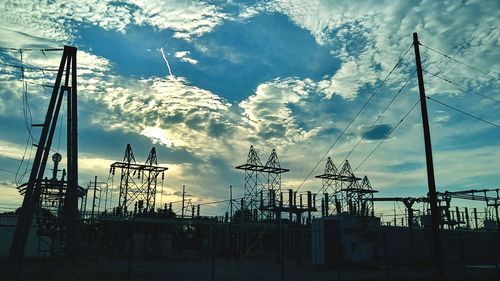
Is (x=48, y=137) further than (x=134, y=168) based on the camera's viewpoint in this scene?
No

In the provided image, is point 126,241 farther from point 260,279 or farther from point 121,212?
point 260,279

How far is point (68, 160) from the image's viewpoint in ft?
108

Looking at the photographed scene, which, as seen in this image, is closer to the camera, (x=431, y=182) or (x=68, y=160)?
(x=431, y=182)

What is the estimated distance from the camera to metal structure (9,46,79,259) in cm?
2902

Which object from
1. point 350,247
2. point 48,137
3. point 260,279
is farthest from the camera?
point 350,247

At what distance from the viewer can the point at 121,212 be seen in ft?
201

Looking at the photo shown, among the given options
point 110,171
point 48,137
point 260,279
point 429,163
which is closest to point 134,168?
point 110,171

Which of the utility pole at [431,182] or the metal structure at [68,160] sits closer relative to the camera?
the utility pole at [431,182]

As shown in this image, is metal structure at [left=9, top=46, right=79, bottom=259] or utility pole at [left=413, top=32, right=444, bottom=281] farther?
metal structure at [left=9, top=46, right=79, bottom=259]

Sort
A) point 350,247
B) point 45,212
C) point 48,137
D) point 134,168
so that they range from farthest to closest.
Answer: point 134,168 → point 45,212 → point 350,247 → point 48,137

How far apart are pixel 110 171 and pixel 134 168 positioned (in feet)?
15.6

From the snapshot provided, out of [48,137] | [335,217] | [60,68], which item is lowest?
[335,217]

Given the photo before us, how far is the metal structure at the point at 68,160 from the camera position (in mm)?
29016

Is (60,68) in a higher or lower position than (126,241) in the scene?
higher
